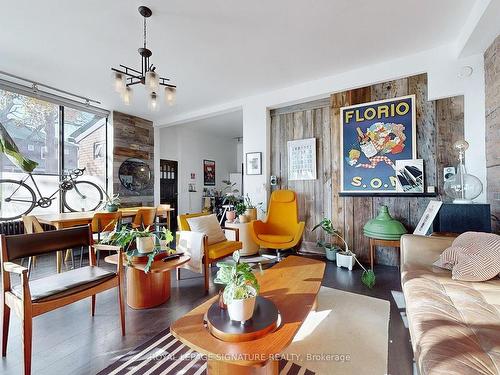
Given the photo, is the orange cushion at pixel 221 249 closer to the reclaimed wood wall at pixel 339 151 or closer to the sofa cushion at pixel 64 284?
the sofa cushion at pixel 64 284

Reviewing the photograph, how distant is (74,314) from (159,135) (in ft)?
14.9

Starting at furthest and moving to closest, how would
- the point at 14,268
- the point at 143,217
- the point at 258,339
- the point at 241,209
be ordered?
the point at 241,209 → the point at 143,217 → the point at 14,268 → the point at 258,339

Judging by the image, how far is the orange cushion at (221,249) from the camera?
2545 millimetres

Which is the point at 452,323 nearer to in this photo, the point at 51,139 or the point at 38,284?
the point at 38,284

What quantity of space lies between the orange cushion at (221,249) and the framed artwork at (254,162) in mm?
1655

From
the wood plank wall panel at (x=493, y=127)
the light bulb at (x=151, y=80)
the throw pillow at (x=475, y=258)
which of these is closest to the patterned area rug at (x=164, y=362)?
the throw pillow at (x=475, y=258)

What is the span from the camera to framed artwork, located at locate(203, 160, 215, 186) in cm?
712

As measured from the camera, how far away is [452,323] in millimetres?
1106

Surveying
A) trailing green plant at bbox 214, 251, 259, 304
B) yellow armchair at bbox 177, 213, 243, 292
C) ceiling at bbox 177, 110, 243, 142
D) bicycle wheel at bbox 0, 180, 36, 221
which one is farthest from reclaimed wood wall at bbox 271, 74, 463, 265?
bicycle wheel at bbox 0, 180, 36, 221

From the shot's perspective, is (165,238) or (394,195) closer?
(165,238)

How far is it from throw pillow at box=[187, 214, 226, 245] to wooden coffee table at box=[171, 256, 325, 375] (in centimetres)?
126

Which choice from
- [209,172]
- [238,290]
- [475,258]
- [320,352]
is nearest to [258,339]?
[238,290]

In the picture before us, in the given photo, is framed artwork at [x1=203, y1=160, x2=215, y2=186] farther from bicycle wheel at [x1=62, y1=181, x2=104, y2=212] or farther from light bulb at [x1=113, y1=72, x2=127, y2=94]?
light bulb at [x1=113, y1=72, x2=127, y2=94]

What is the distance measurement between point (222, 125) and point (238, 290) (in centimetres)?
574
